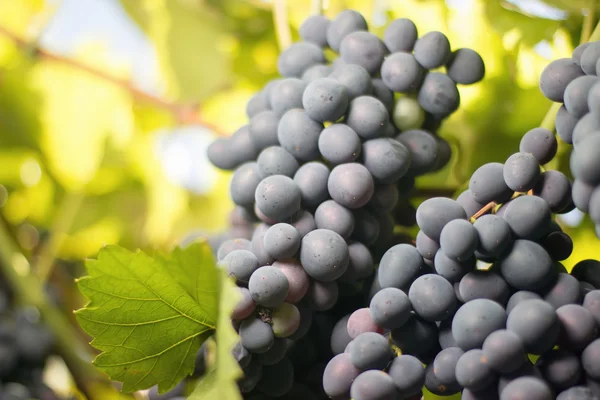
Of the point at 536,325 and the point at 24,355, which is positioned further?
the point at 24,355

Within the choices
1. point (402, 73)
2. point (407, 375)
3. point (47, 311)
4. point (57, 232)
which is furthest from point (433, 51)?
point (57, 232)

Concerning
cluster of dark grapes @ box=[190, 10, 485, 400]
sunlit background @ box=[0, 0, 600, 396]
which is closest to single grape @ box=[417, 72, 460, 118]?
cluster of dark grapes @ box=[190, 10, 485, 400]

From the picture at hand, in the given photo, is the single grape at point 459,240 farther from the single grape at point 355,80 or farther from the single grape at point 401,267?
the single grape at point 355,80

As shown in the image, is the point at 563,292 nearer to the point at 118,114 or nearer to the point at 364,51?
the point at 364,51

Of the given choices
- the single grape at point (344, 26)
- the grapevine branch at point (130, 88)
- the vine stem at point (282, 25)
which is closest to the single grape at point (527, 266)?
the single grape at point (344, 26)

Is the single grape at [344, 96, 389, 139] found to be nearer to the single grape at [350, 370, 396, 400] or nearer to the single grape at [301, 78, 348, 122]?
the single grape at [301, 78, 348, 122]

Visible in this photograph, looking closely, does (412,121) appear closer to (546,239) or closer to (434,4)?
(546,239)

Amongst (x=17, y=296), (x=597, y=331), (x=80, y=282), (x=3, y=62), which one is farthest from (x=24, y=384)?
(x=597, y=331)
